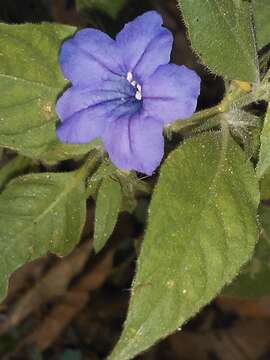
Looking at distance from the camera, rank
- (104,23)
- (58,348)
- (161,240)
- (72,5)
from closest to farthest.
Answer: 1. (161,240)
2. (104,23)
3. (58,348)
4. (72,5)

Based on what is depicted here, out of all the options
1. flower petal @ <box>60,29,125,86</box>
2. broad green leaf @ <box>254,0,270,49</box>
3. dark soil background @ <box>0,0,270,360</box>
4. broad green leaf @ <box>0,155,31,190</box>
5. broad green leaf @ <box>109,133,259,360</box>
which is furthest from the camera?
dark soil background @ <box>0,0,270,360</box>

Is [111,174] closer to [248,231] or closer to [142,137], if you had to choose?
[142,137]

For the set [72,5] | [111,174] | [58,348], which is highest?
[111,174]

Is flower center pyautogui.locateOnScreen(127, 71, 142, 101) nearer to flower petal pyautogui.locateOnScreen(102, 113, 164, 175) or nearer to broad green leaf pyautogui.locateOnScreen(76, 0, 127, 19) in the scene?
flower petal pyautogui.locateOnScreen(102, 113, 164, 175)

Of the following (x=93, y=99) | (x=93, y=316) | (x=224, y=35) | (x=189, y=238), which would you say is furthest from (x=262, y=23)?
(x=93, y=316)

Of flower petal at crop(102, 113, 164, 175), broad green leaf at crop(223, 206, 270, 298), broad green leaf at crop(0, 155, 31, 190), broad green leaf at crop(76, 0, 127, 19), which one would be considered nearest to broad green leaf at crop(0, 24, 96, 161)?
flower petal at crop(102, 113, 164, 175)

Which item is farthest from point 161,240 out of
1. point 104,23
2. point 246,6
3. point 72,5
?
point 72,5

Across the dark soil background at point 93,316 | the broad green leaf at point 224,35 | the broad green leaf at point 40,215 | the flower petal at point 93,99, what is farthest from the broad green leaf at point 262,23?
the dark soil background at point 93,316

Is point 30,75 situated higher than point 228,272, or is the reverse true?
point 30,75
